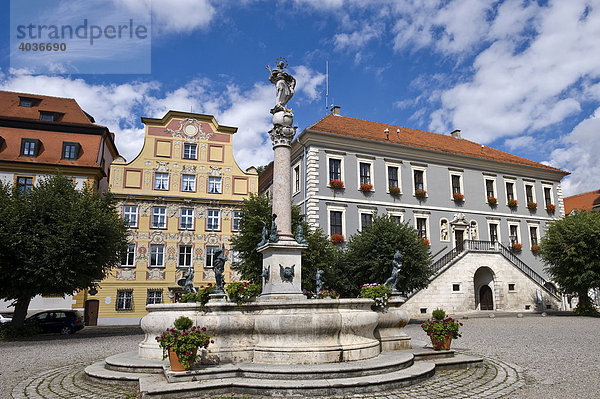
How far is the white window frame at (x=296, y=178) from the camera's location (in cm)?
3081

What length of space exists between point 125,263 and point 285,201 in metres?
21.8

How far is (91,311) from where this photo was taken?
1134 inches

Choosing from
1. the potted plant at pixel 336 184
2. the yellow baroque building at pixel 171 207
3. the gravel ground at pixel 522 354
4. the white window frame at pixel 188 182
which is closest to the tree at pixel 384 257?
the gravel ground at pixel 522 354

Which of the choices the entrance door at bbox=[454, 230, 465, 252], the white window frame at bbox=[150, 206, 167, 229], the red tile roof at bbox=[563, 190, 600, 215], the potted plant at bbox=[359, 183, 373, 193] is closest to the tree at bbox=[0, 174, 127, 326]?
the white window frame at bbox=[150, 206, 167, 229]

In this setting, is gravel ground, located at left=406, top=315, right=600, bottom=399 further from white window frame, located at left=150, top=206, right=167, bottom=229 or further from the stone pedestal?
white window frame, located at left=150, top=206, right=167, bottom=229

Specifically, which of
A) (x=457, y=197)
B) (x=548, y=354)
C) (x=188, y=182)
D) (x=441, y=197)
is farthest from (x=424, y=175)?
(x=548, y=354)

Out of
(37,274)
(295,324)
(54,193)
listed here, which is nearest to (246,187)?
(54,193)

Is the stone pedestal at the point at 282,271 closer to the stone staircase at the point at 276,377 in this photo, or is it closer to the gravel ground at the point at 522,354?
the stone staircase at the point at 276,377

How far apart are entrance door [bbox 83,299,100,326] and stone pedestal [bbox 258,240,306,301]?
2241 centimetres

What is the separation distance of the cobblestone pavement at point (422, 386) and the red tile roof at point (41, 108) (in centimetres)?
2713

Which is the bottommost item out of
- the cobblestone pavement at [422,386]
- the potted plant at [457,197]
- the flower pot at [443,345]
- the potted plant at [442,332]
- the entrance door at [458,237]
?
the cobblestone pavement at [422,386]

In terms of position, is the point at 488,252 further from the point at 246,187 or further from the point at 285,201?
the point at 285,201

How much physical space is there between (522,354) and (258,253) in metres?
12.7

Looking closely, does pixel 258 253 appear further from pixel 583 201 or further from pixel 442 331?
pixel 583 201
